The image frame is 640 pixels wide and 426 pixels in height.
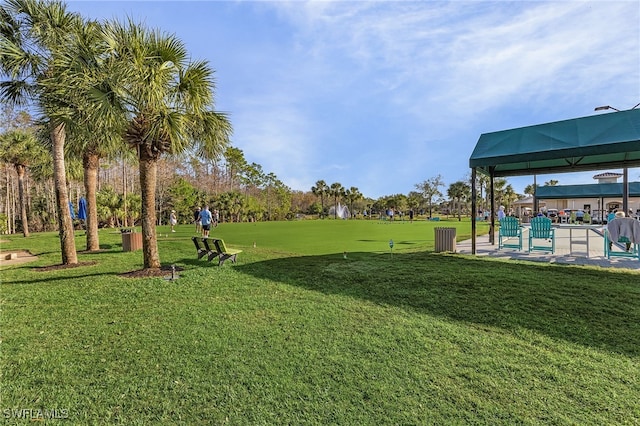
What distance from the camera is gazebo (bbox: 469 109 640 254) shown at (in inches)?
284

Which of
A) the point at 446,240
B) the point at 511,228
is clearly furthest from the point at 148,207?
the point at 511,228

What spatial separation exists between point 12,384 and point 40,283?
524cm

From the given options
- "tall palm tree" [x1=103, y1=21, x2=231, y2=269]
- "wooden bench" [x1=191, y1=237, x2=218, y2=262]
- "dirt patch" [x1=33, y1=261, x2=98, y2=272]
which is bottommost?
"dirt patch" [x1=33, y1=261, x2=98, y2=272]

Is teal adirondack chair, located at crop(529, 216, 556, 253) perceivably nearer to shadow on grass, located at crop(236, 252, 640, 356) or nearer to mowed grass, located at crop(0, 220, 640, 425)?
shadow on grass, located at crop(236, 252, 640, 356)

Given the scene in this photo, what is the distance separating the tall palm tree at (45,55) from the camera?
8.25m

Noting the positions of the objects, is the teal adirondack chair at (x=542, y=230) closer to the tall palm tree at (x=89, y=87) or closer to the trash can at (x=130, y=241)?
the tall palm tree at (x=89, y=87)

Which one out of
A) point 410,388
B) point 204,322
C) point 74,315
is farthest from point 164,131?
point 410,388

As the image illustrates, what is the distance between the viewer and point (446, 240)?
34.4 feet

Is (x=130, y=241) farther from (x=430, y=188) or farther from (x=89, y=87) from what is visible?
(x=430, y=188)

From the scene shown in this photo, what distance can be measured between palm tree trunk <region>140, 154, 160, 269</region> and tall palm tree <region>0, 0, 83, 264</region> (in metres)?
2.64

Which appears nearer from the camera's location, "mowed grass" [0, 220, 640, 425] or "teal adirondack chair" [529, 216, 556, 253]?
"mowed grass" [0, 220, 640, 425]

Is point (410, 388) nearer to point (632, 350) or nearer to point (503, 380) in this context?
point (503, 380)

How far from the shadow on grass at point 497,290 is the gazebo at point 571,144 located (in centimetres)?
287

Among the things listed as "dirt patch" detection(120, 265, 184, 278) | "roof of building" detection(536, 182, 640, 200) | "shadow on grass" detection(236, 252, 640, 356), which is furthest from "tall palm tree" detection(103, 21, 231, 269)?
"roof of building" detection(536, 182, 640, 200)
